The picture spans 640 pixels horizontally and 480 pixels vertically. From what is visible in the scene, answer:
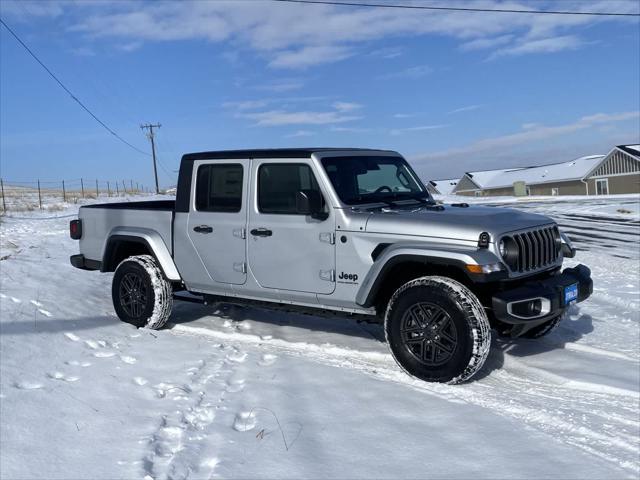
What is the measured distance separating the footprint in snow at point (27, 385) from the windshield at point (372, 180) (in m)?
2.90

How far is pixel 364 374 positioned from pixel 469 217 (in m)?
1.58

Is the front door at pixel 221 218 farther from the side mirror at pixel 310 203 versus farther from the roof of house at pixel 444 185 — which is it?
the roof of house at pixel 444 185

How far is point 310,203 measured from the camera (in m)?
5.27

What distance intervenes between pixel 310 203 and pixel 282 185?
2.14 feet

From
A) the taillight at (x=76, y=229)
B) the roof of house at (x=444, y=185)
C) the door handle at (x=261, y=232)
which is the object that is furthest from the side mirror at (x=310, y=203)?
the roof of house at (x=444, y=185)

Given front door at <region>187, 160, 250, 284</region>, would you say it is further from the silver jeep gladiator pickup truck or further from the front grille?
the front grille

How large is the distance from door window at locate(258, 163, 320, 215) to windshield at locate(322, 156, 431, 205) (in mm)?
228

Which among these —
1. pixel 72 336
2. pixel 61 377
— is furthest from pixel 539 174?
pixel 61 377

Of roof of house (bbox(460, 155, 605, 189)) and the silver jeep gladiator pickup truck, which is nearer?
the silver jeep gladiator pickup truck

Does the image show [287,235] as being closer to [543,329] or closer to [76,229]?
[543,329]

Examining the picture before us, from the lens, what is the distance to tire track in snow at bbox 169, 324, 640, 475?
148 inches

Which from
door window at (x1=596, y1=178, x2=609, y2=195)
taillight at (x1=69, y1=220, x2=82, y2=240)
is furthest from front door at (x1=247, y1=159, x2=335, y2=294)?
door window at (x1=596, y1=178, x2=609, y2=195)

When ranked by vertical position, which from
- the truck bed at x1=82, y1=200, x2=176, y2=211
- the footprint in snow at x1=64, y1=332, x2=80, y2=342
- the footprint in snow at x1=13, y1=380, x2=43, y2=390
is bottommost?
the footprint in snow at x1=13, y1=380, x2=43, y2=390

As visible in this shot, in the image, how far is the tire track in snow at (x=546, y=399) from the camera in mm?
3750
